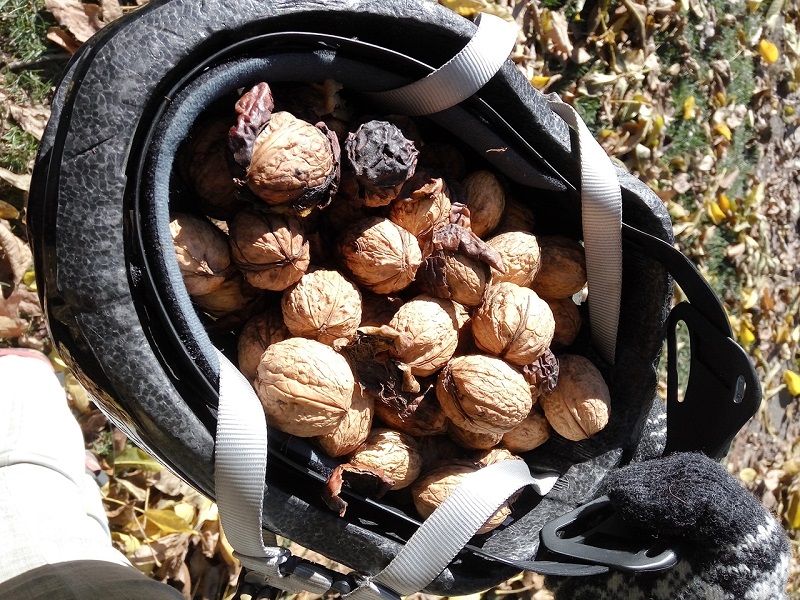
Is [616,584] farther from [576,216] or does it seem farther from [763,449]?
[763,449]

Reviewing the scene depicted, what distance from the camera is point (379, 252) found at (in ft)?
3.59

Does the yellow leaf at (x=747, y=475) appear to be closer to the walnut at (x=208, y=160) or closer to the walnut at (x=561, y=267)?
the walnut at (x=561, y=267)

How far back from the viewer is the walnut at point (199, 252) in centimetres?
97

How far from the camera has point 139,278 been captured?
89 cm

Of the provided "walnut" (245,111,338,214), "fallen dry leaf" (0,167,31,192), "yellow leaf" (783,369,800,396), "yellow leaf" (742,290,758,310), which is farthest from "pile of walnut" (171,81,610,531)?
"yellow leaf" (783,369,800,396)

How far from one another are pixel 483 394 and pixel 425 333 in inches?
5.3

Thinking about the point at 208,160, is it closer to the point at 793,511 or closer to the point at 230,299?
the point at 230,299

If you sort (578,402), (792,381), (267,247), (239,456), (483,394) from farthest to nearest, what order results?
(792,381), (578,402), (483,394), (267,247), (239,456)

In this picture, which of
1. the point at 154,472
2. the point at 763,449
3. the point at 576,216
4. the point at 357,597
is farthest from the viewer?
the point at 763,449

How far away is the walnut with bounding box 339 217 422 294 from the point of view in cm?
110

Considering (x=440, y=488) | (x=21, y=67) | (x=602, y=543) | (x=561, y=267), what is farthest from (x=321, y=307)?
(x=21, y=67)

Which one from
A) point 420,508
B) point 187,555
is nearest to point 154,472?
point 187,555

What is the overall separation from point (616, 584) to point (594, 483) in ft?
0.59

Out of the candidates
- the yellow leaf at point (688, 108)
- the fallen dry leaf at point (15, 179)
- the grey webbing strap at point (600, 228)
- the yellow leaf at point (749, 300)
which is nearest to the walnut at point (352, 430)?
the grey webbing strap at point (600, 228)
